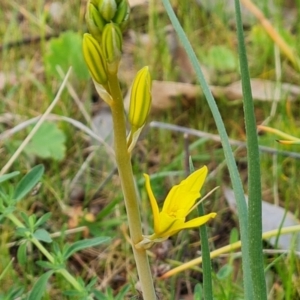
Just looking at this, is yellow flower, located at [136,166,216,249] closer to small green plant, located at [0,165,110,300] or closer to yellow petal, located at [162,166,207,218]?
yellow petal, located at [162,166,207,218]

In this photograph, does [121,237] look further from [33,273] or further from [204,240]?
[204,240]

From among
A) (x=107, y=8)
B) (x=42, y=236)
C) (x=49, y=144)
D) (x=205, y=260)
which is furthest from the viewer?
(x=49, y=144)

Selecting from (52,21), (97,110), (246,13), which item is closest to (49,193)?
(97,110)

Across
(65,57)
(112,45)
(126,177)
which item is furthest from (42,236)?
(65,57)

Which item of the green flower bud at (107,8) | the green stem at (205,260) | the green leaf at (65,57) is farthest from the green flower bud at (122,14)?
the green leaf at (65,57)

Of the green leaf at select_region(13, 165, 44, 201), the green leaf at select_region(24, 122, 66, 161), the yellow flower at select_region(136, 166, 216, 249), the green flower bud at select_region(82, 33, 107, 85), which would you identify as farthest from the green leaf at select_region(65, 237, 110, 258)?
the green leaf at select_region(24, 122, 66, 161)

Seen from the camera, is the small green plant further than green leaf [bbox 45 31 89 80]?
No

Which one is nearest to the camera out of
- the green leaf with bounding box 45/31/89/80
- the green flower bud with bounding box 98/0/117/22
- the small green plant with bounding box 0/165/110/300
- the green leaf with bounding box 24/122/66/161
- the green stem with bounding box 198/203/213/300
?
the green flower bud with bounding box 98/0/117/22

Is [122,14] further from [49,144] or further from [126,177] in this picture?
[49,144]

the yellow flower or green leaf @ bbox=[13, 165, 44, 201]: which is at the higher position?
the yellow flower
